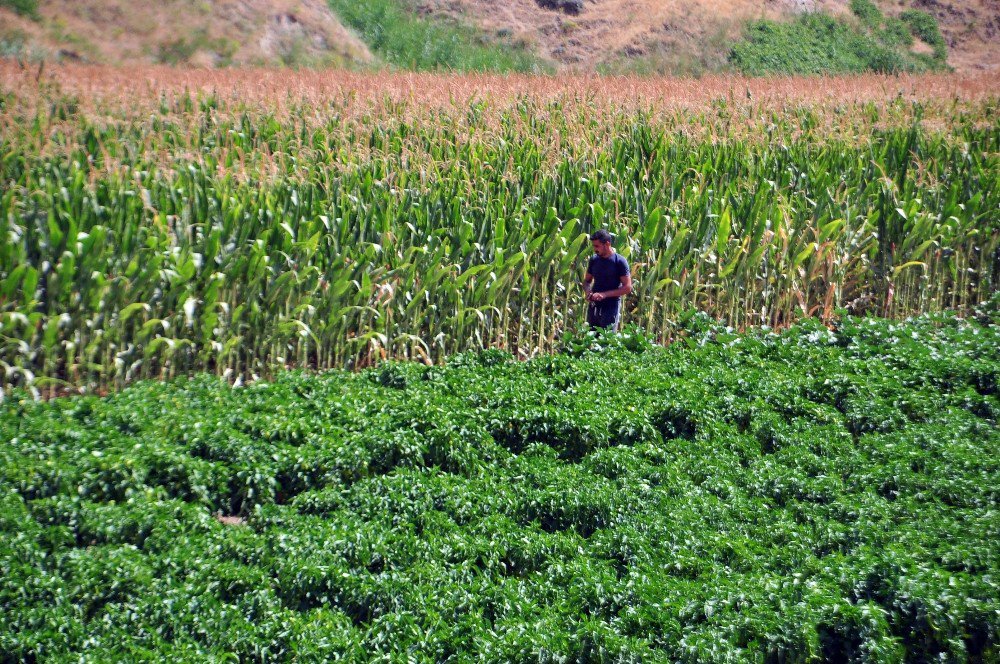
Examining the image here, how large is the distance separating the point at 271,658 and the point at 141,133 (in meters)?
9.60

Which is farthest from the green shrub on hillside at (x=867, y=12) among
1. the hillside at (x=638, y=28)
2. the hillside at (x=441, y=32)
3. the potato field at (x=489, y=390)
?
the potato field at (x=489, y=390)

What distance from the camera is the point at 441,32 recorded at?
106ft

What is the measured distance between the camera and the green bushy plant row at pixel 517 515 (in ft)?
15.4

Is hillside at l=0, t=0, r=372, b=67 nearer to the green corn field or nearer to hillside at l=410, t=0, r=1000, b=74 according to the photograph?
hillside at l=410, t=0, r=1000, b=74

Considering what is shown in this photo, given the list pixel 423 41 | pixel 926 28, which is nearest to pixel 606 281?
pixel 423 41

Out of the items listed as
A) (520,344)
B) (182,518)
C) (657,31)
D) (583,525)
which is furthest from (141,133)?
(657,31)

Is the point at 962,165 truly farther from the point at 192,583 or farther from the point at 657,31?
the point at 657,31

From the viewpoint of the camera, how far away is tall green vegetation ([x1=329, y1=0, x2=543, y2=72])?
30375mm

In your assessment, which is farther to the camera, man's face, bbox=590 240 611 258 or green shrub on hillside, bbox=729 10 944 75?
green shrub on hillside, bbox=729 10 944 75

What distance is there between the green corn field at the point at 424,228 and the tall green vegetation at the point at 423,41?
16.8 m

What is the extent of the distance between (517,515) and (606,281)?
12.3 feet

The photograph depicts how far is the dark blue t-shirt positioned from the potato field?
1.67ft

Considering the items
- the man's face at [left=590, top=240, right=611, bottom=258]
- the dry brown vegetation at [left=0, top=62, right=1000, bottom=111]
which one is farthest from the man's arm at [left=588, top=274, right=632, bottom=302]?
the dry brown vegetation at [left=0, top=62, right=1000, bottom=111]

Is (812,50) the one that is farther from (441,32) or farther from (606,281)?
(606,281)
